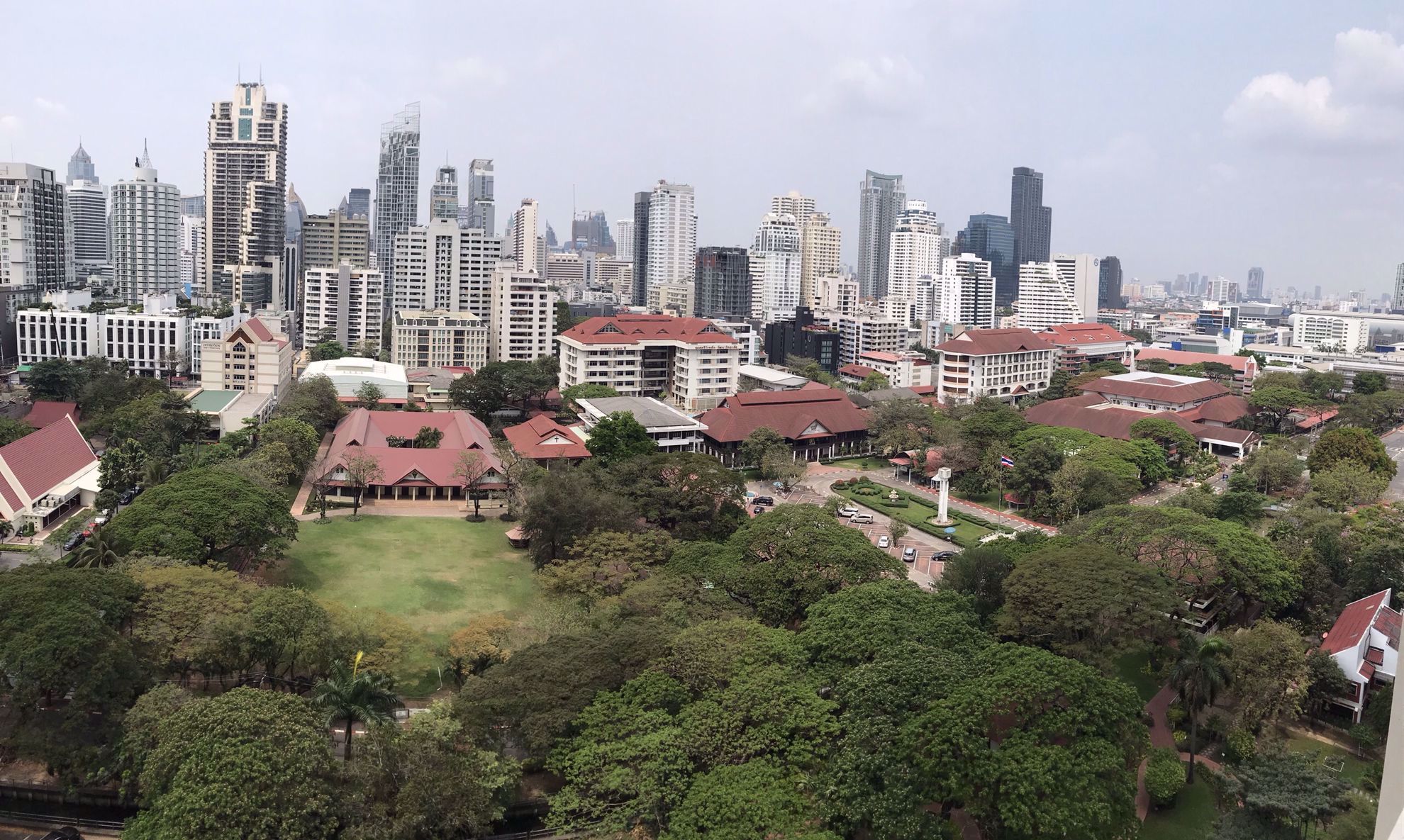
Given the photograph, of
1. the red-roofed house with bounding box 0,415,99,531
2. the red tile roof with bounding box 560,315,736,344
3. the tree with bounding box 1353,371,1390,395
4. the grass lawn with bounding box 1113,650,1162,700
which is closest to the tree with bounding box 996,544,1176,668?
the grass lawn with bounding box 1113,650,1162,700

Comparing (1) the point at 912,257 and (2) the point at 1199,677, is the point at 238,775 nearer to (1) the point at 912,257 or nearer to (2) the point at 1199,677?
(2) the point at 1199,677

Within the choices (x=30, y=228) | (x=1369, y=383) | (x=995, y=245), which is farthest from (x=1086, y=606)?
(x=995, y=245)

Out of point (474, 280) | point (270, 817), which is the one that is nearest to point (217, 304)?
point (474, 280)

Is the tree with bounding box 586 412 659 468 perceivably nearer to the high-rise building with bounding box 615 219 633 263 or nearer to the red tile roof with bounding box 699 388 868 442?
the red tile roof with bounding box 699 388 868 442

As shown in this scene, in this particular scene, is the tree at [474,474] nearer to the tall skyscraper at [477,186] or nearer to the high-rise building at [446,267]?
the high-rise building at [446,267]

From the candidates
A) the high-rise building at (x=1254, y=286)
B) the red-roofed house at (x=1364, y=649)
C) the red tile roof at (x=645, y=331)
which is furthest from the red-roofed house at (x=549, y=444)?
the high-rise building at (x=1254, y=286)

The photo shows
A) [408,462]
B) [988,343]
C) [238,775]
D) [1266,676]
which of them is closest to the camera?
[238,775]
